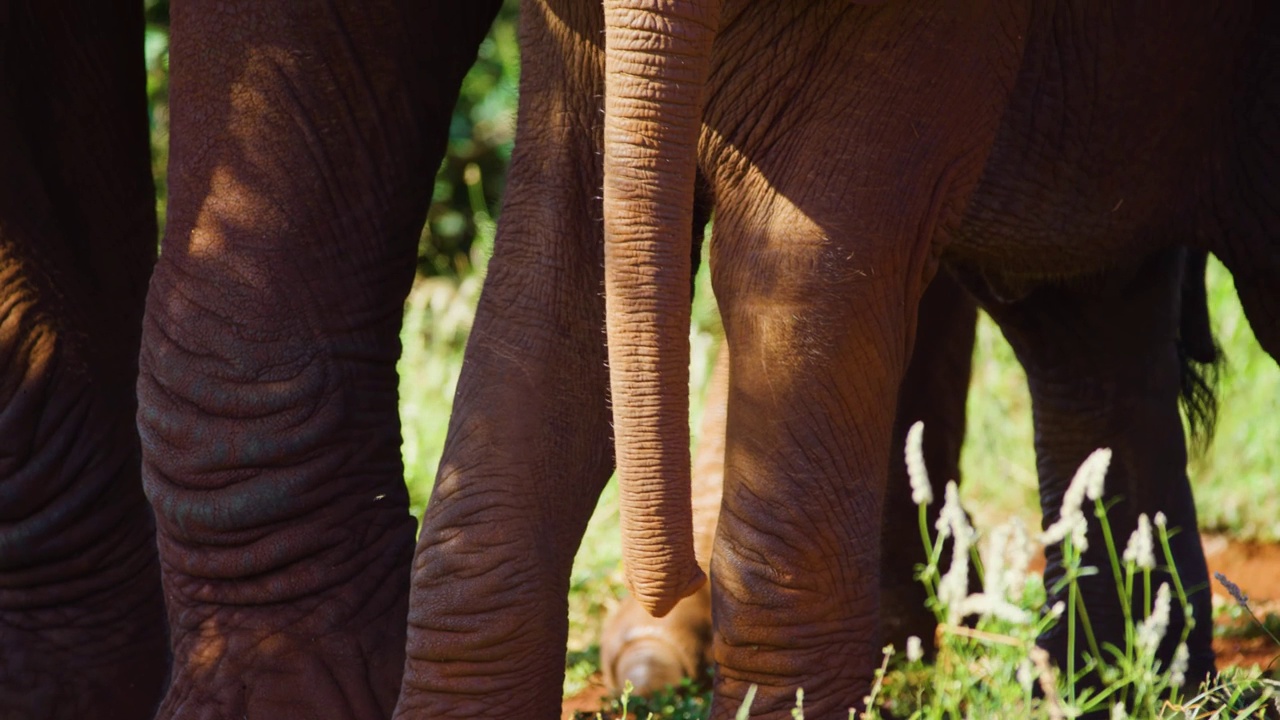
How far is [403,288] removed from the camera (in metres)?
3.22

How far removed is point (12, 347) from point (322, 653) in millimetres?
843

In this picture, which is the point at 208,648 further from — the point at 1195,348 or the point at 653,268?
the point at 1195,348

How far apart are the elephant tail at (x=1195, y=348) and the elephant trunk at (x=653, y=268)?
1961mm

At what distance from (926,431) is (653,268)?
5.78 feet

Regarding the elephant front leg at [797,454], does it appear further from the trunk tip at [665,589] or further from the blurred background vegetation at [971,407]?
the blurred background vegetation at [971,407]

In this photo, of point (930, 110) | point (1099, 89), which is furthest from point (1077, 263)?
point (930, 110)

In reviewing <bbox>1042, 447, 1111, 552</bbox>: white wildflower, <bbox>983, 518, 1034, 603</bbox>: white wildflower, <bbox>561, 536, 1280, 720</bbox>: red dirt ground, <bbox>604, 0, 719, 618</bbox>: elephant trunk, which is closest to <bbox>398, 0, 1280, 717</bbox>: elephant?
<bbox>604, 0, 719, 618</bbox>: elephant trunk

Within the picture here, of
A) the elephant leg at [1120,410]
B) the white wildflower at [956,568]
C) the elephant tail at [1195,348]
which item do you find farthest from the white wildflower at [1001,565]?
the elephant tail at [1195,348]

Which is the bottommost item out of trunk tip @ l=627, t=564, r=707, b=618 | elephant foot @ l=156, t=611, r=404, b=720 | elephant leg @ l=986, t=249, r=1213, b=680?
elephant foot @ l=156, t=611, r=404, b=720

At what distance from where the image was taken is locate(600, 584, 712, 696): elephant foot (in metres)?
4.06

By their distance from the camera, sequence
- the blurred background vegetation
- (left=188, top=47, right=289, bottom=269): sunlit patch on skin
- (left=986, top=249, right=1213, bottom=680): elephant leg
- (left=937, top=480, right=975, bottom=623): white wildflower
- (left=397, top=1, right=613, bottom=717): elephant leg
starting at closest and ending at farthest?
1. (left=937, top=480, right=975, bottom=623): white wildflower
2. (left=397, top=1, right=613, bottom=717): elephant leg
3. (left=188, top=47, right=289, bottom=269): sunlit patch on skin
4. (left=986, top=249, right=1213, bottom=680): elephant leg
5. the blurred background vegetation

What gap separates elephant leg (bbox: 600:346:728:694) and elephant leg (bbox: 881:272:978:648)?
0.37 m

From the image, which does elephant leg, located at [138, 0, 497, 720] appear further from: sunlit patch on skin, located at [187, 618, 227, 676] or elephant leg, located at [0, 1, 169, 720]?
elephant leg, located at [0, 1, 169, 720]

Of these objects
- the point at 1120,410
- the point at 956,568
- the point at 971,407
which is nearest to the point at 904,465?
the point at 1120,410
